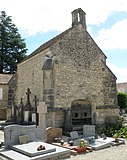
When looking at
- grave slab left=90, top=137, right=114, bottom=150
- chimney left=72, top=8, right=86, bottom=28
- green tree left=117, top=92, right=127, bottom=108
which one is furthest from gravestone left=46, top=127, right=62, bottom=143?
green tree left=117, top=92, right=127, bottom=108

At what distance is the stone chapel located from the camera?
16.1 metres

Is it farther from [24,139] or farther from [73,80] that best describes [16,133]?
[73,80]

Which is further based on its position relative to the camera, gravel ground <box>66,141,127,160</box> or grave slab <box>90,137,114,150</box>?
grave slab <box>90,137,114,150</box>

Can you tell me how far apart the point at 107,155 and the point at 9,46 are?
3503cm

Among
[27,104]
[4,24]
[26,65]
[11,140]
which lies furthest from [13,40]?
[11,140]

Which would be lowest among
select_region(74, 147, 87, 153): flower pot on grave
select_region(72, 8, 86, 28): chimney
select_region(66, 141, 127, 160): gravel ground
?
A: select_region(66, 141, 127, 160): gravel ground

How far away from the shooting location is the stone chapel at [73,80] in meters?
16.1

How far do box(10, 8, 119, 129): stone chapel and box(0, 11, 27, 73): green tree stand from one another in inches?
822

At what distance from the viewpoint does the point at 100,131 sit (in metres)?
16.8

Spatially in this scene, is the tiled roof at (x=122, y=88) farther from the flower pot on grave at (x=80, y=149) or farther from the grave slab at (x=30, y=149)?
the grave slab at (x=30, y=149)

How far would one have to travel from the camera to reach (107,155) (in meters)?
10.5

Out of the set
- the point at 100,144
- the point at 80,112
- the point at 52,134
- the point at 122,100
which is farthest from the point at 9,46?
the point at 100,144

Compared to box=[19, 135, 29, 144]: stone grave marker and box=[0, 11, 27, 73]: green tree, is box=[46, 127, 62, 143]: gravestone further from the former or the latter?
box=[0, 11, 27, 73]: green tree

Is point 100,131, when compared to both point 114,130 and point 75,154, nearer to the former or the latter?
point 114,130
